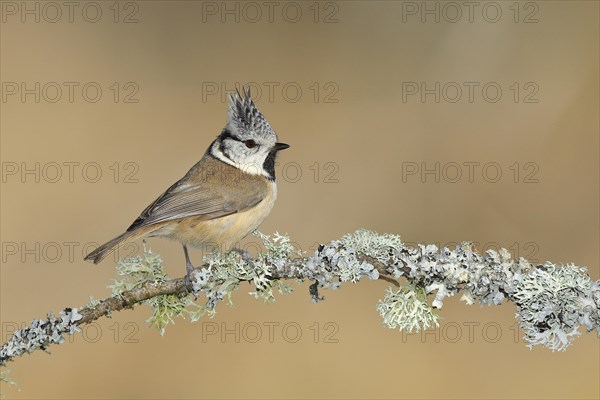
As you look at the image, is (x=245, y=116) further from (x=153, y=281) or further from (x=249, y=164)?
(x=153, y=281)

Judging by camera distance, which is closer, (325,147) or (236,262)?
(236,262)

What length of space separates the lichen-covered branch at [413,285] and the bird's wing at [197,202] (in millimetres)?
930

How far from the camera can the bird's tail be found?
3.33 m

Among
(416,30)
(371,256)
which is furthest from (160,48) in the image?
Result: (371,256)

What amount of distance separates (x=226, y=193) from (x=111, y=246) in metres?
0.80

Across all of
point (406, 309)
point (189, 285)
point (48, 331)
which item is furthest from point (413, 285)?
Result: point (48, 331)

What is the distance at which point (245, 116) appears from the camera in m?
4.01

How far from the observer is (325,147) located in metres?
5.93

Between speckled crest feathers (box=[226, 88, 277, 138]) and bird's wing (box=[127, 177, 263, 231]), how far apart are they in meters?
0.32

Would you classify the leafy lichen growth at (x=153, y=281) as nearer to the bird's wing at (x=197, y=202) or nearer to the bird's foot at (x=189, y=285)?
the bird's foot at (x=189, y=285)

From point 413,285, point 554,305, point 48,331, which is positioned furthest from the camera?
point 413,285

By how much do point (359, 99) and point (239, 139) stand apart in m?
2.20

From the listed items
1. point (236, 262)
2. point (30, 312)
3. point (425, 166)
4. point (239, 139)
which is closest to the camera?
point (236, 262)

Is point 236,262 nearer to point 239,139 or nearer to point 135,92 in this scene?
point 239,139
